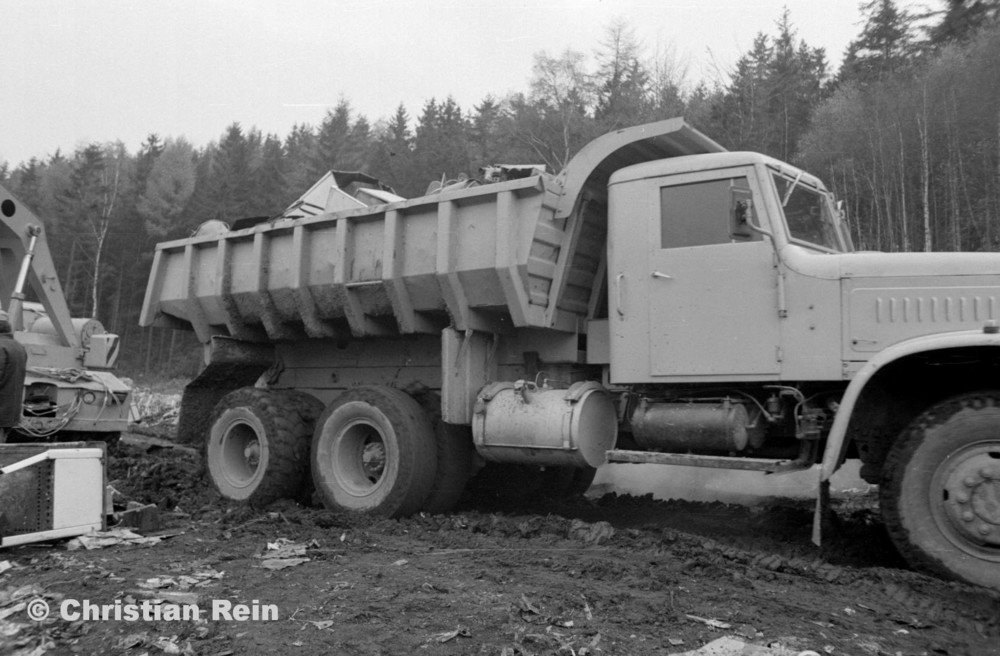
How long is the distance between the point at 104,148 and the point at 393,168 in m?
17.7

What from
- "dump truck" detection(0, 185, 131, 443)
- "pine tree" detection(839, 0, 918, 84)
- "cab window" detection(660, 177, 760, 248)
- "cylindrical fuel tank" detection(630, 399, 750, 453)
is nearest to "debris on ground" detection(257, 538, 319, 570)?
"cylindrical fuel tank" detection(630, 399, 750, 453)

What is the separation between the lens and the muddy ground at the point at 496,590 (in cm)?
335

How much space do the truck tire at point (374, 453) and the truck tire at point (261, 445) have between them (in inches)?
12.6

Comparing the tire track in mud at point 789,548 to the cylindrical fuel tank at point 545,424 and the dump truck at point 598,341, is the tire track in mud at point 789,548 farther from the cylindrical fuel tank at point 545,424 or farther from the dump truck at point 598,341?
the cylindrical fuel tank at point 545,424

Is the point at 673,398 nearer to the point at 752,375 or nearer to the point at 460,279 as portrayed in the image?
the point at 752,375

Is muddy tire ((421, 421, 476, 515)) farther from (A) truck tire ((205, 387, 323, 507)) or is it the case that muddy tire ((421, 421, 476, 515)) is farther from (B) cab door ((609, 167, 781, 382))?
(B) cab door ((609, 167, 781, 382))

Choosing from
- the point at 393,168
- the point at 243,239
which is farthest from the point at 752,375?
the point at 393,168

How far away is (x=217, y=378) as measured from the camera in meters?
8.11

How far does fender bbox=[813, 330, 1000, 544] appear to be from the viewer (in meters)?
4.28

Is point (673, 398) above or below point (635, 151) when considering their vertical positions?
below

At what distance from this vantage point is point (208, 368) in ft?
26.0

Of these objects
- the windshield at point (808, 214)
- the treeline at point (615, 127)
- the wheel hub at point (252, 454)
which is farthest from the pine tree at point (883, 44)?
the wheel hub at point (252, 454)

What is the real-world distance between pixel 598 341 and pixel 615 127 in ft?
66.2

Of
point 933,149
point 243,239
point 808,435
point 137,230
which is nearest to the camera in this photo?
point 808,435
